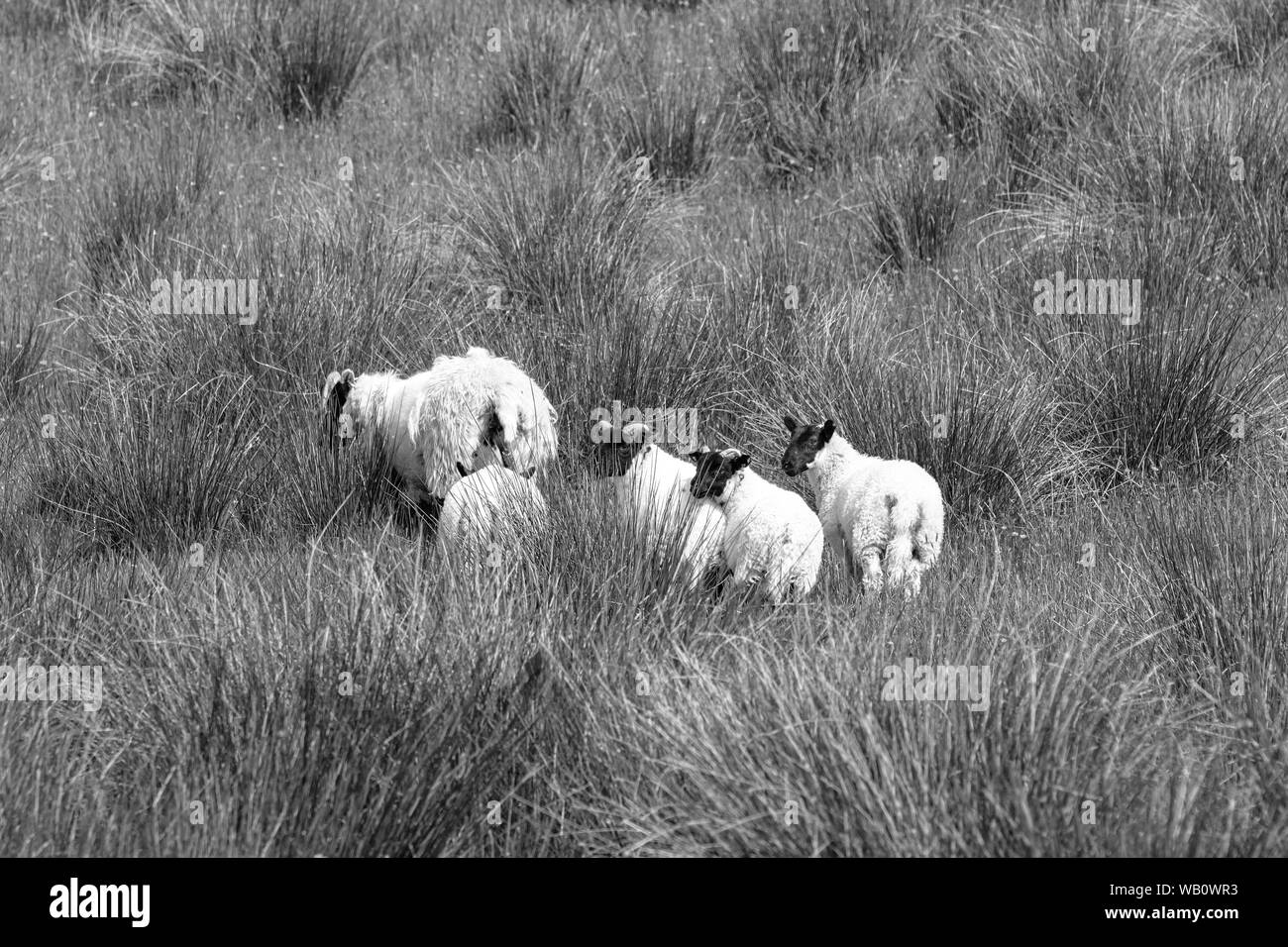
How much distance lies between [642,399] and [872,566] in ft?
6.37

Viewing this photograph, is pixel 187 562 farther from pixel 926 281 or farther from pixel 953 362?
pixel 926 281

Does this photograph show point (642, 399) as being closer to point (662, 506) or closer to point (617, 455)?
point (617, 455)

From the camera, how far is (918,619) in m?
4.40

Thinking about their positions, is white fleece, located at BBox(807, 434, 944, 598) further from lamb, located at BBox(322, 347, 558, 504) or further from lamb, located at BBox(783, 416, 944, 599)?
lamb, located at BBox(322, 347, 558, 504)

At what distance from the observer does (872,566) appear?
5094mm

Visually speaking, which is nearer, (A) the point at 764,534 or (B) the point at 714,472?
(A) the point at 764,534

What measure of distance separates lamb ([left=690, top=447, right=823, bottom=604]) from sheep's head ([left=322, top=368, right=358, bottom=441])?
182cm

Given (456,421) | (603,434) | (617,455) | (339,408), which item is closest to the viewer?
(617,455)

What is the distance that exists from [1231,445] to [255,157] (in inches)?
272

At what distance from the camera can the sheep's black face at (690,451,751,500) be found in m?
4.98

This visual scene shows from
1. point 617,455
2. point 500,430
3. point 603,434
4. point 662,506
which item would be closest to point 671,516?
point 662,506

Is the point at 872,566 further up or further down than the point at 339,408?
further down

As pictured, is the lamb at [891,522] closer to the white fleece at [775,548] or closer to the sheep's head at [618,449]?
the white fleece at [775,548]

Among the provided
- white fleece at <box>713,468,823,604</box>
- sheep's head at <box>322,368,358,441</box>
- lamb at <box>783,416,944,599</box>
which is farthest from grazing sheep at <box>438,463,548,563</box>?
lamb at <box>783,416,944,599</box>
